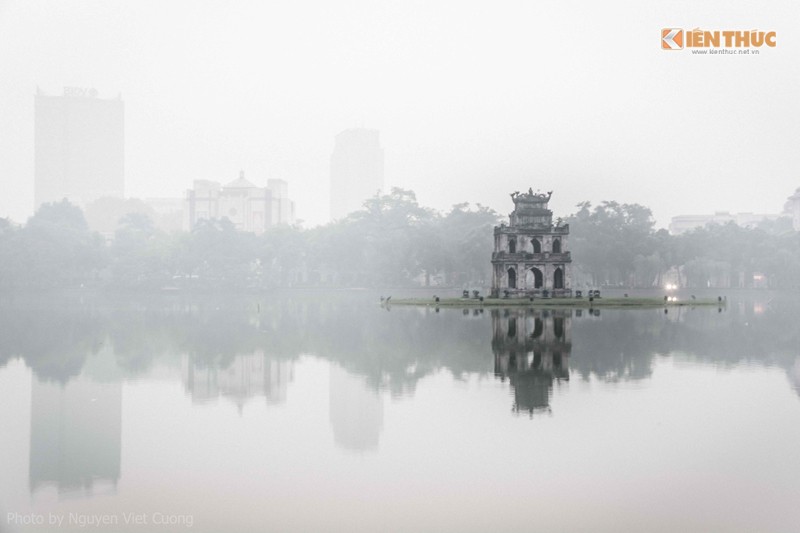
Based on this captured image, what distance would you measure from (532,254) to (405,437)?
61.7 metres

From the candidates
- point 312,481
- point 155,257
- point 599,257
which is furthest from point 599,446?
point 155,257

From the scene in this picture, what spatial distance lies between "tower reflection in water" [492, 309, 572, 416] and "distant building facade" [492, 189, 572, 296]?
2432 cm

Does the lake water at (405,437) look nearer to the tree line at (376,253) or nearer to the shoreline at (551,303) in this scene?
the shoreline at (551,303)

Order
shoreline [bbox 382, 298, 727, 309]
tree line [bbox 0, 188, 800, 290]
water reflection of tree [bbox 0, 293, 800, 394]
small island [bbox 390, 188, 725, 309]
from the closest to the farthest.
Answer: water reflection of tree [bbox 0, 293, 800, 394]
shoreline [bbox 382, 298, 727, 309]
small island [bbox 390, 188, 725, 309]
tree line [bbox 0, 188, 800, 290]

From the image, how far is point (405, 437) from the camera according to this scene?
759 inches

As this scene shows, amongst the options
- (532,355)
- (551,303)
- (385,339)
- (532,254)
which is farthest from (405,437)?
(532,254)

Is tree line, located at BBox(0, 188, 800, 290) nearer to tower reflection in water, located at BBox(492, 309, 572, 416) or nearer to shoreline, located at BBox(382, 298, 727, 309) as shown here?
shoreline, located at BBox(382, 298, 727, 309)

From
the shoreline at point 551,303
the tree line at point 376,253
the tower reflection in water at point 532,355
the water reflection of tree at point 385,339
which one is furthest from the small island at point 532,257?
the tree line at point 376,253

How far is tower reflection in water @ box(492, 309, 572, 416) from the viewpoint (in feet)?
78.7

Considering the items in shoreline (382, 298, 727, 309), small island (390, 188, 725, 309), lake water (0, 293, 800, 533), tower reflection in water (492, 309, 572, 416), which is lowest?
lake water (0, 293, 800, 533)

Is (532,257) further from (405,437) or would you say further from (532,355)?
(405,437)

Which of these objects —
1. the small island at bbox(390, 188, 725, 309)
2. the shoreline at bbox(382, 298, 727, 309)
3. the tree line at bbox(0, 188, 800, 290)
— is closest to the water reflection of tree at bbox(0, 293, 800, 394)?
the shoreline at bbox(382, 298, 727, 309)

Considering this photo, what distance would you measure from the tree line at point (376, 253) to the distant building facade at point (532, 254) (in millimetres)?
33835

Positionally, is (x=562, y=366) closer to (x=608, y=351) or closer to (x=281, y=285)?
(x=608, y=351)
